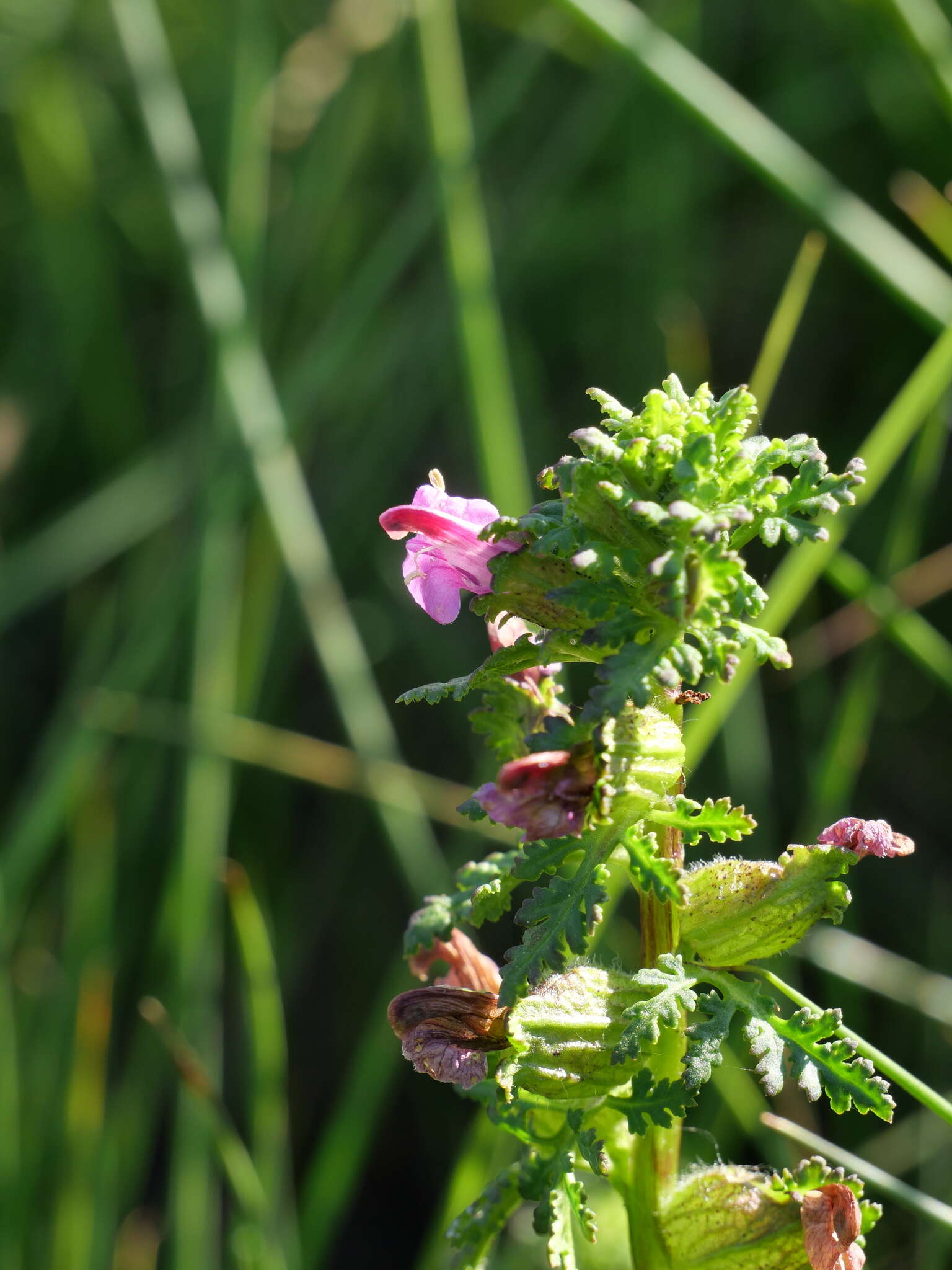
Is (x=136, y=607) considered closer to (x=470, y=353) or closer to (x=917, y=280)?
(x=470, y=353)

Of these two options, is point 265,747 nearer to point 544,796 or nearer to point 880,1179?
point 880,1179

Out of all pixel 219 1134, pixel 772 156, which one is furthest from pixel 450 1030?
pixel 772 156

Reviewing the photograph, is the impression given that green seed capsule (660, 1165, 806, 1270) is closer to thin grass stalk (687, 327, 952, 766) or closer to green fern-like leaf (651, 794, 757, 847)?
green fern-like leaf (651, 794, 757, 847)

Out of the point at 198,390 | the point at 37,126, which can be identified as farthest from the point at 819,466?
the point at 37,126

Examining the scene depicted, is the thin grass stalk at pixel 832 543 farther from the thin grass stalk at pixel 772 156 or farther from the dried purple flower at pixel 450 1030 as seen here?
the dried purple flower at pixel 450 1030

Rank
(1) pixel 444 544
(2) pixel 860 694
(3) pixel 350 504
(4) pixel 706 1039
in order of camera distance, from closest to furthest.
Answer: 1. (4) pixel 706 1039
2. (1) pixel 444 544
3. (2) pixel 860 694
4. (3) pixel 350 504
